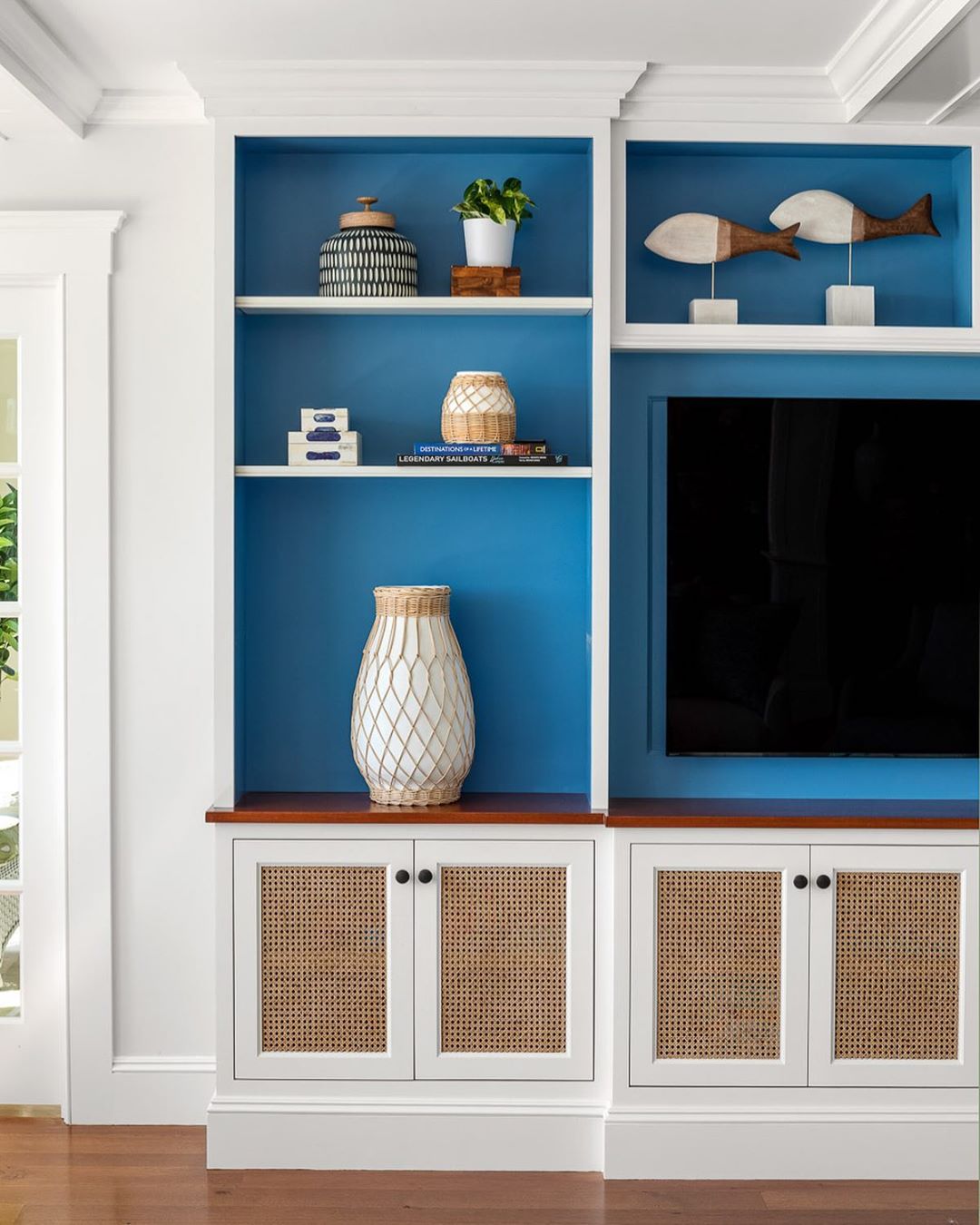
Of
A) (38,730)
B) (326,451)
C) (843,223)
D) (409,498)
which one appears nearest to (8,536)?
(38,730)

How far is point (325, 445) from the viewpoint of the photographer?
2.80 m

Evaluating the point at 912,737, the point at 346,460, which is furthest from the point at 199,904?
the point at 912,737

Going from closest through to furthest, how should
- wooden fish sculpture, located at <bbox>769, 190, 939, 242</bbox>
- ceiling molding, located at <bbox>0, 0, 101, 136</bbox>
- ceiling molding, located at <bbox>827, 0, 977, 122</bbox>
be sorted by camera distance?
ceiling molding, located at <bbox>827, 0, 977, 122</bbox>
ceiling molding, located at <bbox>0, 0, 101, 136</bbox>
wooden fish sculpture, located at <bbox>769, 190, 939, 242</bbox>

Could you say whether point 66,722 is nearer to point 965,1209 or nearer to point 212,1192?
point 212,1192

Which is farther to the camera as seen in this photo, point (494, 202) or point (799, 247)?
point (799, 247)

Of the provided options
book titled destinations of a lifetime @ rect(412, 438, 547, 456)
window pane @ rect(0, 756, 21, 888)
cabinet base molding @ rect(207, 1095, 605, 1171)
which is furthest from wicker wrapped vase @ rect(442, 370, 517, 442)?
cabinet base molding @ rect(207, 1095, 605, 1171)

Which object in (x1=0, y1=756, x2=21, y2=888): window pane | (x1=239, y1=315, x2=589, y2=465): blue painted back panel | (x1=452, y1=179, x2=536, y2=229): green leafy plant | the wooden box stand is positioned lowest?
(x1=0, y1=756, x2=21, y2=888): window pane

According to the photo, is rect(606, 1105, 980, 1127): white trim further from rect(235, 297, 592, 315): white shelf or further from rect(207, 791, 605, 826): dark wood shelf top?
rect(235, 297, 592, 315): white shelf

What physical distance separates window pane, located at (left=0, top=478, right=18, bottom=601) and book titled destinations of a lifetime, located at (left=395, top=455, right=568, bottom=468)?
104 cm

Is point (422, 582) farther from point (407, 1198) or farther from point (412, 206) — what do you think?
point (407, 1198)

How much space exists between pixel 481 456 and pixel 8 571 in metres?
1.27

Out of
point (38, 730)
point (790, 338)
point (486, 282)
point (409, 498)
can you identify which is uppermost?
point (486, 282)

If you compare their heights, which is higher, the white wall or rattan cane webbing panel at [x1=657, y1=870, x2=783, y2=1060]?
the white wall

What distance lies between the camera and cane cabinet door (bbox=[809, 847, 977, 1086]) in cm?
271
